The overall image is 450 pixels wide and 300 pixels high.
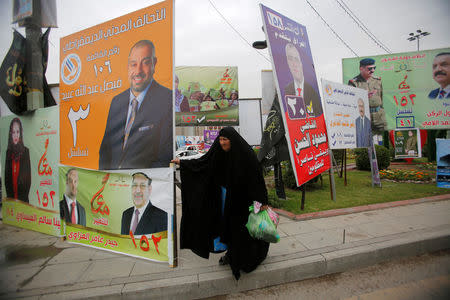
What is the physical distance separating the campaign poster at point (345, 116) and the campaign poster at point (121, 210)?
449 centimetres

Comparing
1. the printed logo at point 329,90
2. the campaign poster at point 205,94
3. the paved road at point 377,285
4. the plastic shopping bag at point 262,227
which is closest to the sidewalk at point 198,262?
the paved road at point 377,285

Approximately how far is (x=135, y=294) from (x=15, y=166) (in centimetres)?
401

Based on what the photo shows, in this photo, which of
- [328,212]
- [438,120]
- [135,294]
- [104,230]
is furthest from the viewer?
[438,120]

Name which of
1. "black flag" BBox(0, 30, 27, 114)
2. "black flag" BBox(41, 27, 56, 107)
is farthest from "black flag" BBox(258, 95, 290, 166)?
"black flag" BBox(0, 30, 27, 114)

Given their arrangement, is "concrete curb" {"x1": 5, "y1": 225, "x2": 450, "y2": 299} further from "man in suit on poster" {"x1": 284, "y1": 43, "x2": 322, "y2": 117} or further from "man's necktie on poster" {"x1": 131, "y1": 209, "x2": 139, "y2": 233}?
"man in suit on poster" {"x1": 284, "y1": 43, "x2": 322, "y2": 117}

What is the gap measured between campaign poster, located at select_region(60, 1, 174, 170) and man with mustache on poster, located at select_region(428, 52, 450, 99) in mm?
11417

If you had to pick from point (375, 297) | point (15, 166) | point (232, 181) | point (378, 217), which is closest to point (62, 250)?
point (15, 166)

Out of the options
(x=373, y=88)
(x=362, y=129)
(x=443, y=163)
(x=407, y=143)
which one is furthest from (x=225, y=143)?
(x=407, y=143)

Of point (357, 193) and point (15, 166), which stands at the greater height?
point (15, 166)

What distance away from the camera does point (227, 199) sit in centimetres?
280

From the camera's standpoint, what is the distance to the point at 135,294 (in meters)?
2.52

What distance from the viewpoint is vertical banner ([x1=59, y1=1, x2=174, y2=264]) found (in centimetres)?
308

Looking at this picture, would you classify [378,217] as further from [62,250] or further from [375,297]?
[62,250]

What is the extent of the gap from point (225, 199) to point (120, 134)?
6.11 ft
